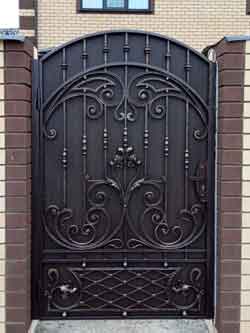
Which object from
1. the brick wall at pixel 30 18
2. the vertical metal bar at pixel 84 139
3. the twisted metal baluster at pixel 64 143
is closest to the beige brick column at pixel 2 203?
the twisted metal baluster at pixel 64 143

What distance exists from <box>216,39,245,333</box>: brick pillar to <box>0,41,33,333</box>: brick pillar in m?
1.17

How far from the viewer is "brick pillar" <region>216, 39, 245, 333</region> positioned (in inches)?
112

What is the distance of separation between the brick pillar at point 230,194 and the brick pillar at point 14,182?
1.17 m

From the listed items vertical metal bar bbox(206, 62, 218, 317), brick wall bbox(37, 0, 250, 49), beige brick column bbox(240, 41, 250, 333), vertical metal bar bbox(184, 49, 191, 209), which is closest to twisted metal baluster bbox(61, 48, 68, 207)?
vertical metal bar bbox(184, 49, 191, 209)

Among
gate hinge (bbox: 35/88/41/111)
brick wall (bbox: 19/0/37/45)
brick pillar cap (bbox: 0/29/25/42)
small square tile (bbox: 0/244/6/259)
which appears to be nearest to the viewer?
brick pillar cap (bbox: 0/29/25/42)

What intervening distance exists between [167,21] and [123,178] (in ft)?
24.7

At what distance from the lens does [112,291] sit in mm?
3078

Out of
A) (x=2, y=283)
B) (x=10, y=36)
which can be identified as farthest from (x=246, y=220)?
(x=10, y=36)

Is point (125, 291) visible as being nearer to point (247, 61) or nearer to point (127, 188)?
point (127, 188)

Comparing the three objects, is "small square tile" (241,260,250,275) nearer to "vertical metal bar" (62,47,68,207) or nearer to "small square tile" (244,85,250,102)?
"small square tile" (244,85,250,102)

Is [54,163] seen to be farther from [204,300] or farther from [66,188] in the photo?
[204,300]

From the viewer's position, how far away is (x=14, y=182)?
283 centimetres

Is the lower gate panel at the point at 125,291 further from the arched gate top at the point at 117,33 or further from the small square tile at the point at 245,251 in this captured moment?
the arched gate top at the point at 117,33

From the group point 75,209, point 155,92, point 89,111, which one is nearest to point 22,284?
point 75,209
